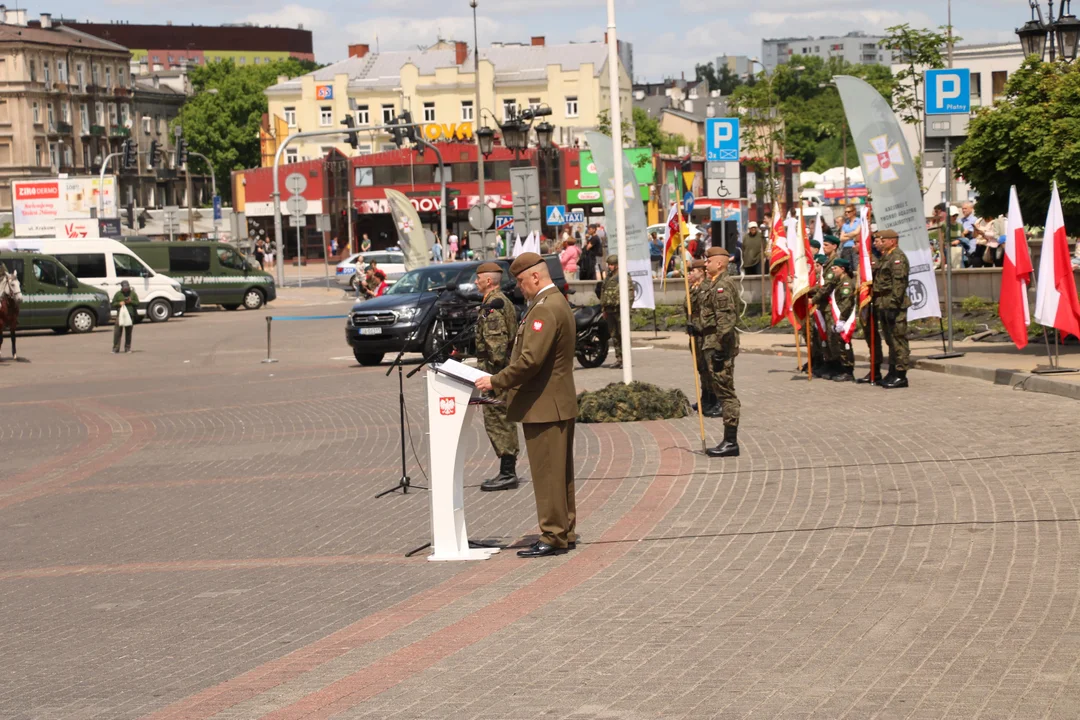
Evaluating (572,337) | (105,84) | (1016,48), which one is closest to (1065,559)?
(572,337)

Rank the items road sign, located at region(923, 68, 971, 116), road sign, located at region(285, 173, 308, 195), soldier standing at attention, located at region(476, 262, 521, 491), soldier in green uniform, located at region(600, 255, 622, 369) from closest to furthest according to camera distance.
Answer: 1. soldier standing at attention, located at region(476, 262, 521, 491)
2. road sign, located at region(923, 68, 971, 116)
3. soldier in green uniform, located at region(600, 255, 622, 369)
4. road sign, located at region(285, 173, 308, 195)

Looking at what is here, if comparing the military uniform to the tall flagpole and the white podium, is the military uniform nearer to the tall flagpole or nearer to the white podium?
the white podium

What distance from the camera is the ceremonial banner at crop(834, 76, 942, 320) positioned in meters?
19.3

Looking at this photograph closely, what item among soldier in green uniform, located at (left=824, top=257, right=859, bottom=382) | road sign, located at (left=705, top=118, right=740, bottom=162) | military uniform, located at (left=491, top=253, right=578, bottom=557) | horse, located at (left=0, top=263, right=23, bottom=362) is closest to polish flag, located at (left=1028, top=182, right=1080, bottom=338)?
soldier in green uniform, located at (left=824, top=257, right=859, bottom=382)

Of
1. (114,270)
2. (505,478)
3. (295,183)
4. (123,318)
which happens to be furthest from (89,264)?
(505,478)

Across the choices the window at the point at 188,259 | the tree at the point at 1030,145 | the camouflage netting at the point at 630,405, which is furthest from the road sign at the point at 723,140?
the window at the point at 188,259

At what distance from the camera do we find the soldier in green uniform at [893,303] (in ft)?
56.5

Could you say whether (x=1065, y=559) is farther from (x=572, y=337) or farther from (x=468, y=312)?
(x=468, y=312)

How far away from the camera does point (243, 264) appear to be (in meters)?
46.3

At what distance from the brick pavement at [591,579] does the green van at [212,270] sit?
29452 mm

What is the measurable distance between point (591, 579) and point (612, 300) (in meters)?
13.1

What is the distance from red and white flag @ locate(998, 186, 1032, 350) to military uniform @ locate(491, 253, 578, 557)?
9829 mm

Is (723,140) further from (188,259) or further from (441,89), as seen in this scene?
(441,89)

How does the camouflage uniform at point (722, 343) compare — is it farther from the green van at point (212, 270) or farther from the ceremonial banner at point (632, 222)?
the green van at point (212, 270)
